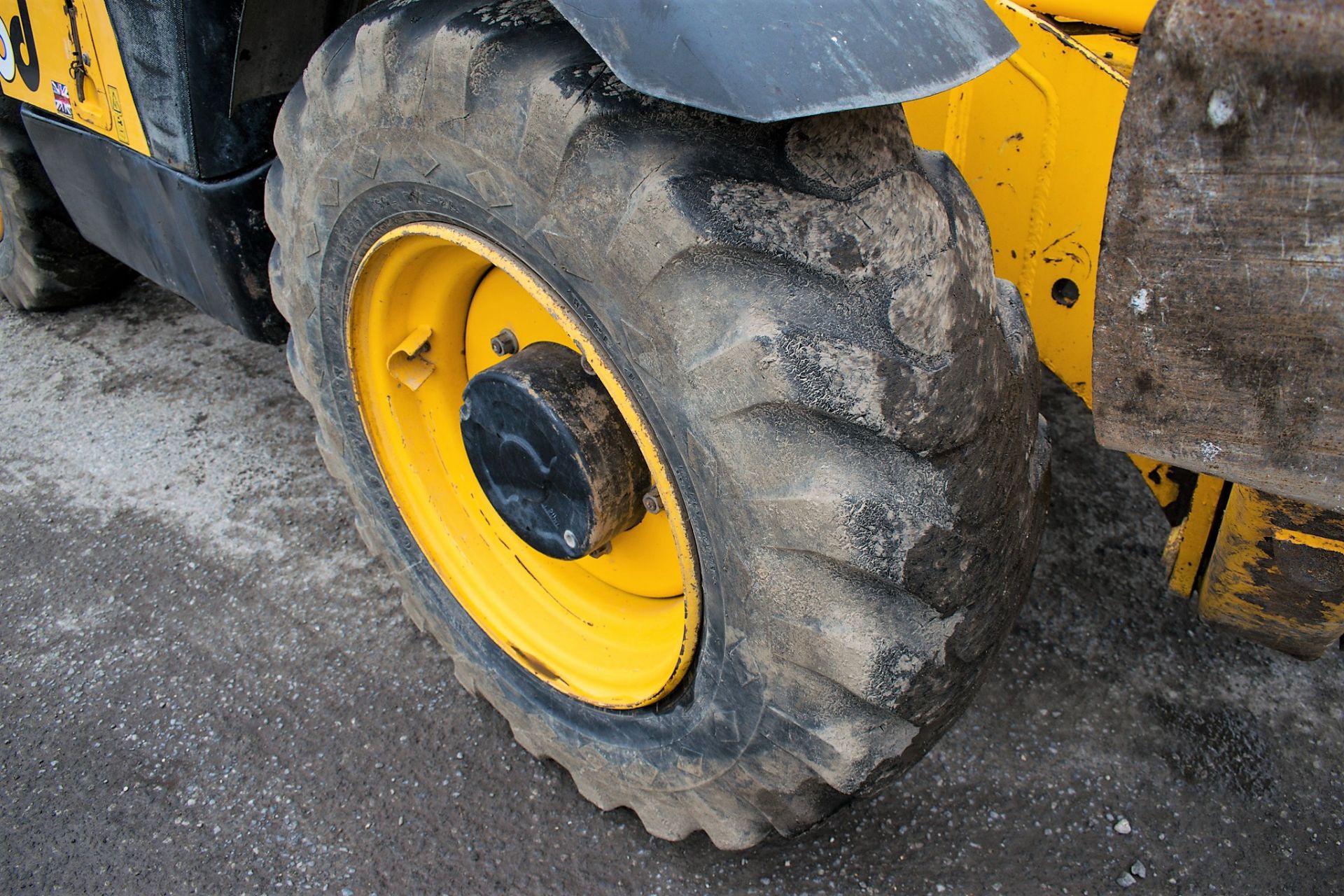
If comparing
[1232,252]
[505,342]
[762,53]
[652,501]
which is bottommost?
[652,501]

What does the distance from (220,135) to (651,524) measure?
44.8 inches

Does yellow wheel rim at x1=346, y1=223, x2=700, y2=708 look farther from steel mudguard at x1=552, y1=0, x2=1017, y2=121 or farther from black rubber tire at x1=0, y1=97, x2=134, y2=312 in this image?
black rubber tire at x1=0, y1=97, x2=134, y2=312

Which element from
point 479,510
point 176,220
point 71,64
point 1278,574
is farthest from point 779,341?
point 71,64

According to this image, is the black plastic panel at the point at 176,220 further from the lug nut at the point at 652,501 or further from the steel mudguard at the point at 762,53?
the steel mudguard at the point at 762,53

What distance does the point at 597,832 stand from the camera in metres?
1.71

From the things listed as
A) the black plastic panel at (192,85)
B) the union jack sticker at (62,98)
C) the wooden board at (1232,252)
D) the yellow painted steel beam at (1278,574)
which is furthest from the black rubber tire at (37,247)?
the yellow painted steel beam at (1278,574)

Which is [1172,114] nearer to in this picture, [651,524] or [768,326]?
[768,326]

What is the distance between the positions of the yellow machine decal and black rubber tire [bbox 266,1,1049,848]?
2.53 feet

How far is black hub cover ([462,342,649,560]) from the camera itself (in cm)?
137

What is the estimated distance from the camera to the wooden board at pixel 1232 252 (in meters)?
0.72

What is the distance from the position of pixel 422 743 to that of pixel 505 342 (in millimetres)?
850

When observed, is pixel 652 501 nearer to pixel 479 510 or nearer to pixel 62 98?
pixel 479 510

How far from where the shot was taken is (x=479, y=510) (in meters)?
1.82

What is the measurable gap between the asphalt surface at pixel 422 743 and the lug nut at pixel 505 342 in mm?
803
